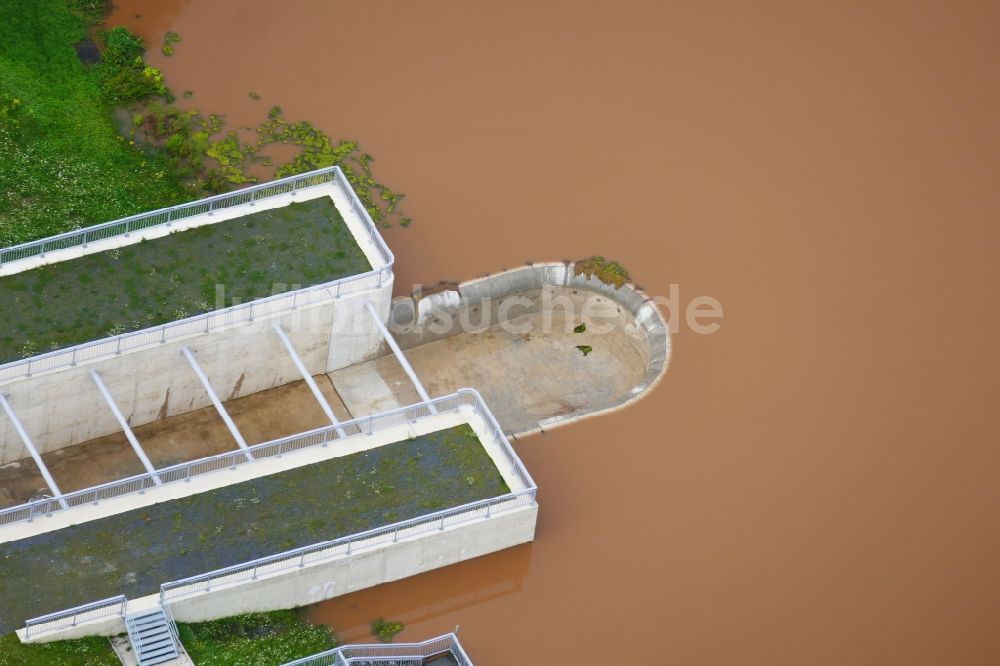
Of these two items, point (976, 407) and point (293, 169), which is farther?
point (293, 169)

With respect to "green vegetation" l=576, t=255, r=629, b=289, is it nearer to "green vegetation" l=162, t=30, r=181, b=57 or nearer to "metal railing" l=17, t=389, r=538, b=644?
"metal railing" l=17, t=389, r=538, b=644

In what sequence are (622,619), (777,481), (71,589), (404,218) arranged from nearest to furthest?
(71,589), (622,619), (777,481), (404,218)

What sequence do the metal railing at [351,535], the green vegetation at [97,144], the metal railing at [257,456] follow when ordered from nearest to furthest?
the metal railing at [351,535] < the metal railing at [257,456] < the green vegetation at [97,144]

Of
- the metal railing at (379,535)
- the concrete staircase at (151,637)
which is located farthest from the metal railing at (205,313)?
the concrete staircase at (151,637)

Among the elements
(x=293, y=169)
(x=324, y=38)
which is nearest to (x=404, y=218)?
(x=293, y=169)

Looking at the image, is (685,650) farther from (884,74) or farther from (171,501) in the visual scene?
(884,74)

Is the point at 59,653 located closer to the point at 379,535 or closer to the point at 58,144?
the point at 379,535

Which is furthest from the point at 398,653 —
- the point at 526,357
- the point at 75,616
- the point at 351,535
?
the point at 526,357

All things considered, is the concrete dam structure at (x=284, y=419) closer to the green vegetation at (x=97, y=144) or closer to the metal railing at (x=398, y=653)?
the metal railing at (x=398, y=653)
